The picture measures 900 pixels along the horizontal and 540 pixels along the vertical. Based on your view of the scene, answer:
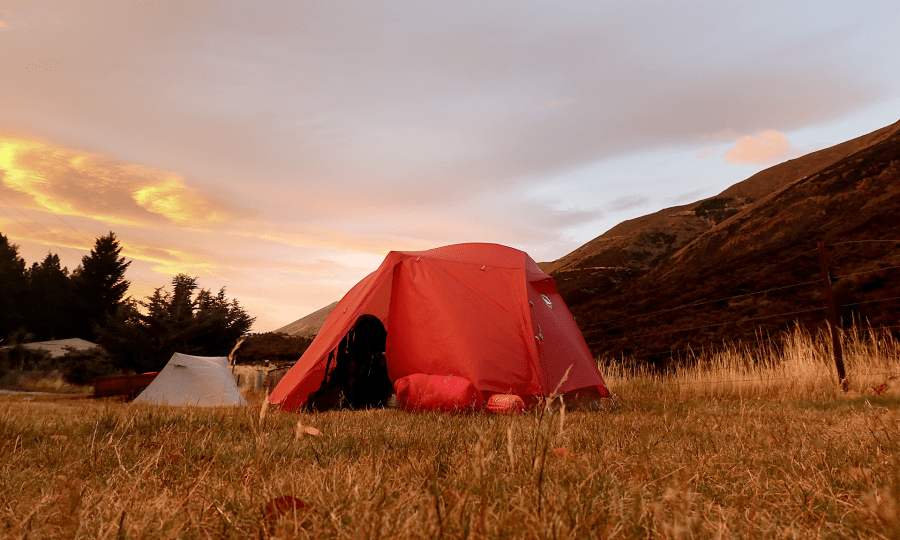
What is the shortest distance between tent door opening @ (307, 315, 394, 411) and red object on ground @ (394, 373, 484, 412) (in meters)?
0.80

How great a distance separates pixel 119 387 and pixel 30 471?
10370 millimetres

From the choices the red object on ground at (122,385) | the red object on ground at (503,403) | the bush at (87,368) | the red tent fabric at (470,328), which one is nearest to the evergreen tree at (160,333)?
the bush at (87,368)

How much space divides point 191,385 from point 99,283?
25.6 m

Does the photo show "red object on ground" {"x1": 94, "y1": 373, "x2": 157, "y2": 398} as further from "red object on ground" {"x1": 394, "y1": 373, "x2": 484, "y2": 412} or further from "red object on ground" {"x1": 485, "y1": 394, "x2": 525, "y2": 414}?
"red object on ground" {"x1": 485, "y1": 394, "x2": 525, "y2": 414}

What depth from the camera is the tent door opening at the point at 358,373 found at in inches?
255

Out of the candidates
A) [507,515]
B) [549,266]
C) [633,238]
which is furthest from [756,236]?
[507,515]

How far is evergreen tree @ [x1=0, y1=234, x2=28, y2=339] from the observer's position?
2622 centimetres

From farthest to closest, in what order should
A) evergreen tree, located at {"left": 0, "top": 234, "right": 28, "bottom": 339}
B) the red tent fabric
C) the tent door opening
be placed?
evergreen tree, located at {"left": 0, "top": 234, "right": 28, "bottom": 339}, the tent door opening, the red tent fabric

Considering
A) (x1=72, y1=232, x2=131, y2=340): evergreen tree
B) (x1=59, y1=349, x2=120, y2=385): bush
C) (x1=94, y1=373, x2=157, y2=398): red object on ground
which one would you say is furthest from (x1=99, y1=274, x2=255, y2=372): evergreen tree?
(x1=72, y1=232, x2=131, y2=340): evergreen tree

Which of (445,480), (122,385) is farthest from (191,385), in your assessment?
(445,480)

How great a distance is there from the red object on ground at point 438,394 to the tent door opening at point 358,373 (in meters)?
0.80

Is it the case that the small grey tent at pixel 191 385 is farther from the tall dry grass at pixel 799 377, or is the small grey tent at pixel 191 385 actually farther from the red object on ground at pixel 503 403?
the tall dry grass at pixel 799 377

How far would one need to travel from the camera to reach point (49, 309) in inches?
1148

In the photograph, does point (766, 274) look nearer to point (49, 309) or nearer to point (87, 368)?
point (87, 368)
